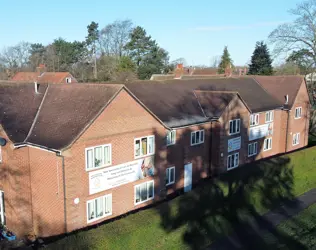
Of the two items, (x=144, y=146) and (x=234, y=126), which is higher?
(x=234, y=126)

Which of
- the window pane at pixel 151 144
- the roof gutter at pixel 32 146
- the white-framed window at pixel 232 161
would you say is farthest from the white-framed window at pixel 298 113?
the roof gutter at pixel 32 146

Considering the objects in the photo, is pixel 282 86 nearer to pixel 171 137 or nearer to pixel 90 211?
pixel 171 137

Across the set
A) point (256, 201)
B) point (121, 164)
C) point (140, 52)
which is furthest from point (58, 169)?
point (140, 52)

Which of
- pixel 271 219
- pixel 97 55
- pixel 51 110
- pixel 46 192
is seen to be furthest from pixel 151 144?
pixel 97 55

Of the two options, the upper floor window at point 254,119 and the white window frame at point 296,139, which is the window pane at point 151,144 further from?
the white window frame at point 296,139

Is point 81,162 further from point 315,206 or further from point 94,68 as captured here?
point 94,68

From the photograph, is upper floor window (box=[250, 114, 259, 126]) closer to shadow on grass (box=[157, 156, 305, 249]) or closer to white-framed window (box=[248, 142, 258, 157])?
white-framed window (box=[248, 142, 258, 157])
